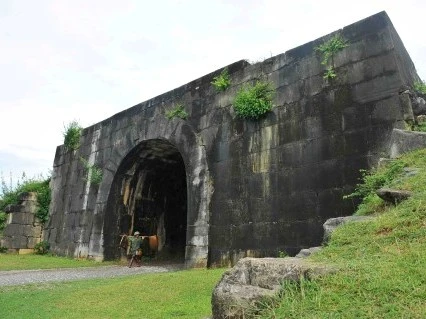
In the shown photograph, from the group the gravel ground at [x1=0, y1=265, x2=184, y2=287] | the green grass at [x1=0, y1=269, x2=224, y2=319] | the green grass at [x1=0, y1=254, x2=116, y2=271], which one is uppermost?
the green grass at [x1=0, y1=254, x2=116, y2=271]

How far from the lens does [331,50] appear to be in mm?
7387

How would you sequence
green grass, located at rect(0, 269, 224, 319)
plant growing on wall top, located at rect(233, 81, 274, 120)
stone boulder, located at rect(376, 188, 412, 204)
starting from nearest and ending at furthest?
stone boulder, located at rect(376, 188, 412, 204) < green grass, located at rect(0, 269, 224, 319) < plant growing on wall top, located at rect(233, 81, 274, 120)

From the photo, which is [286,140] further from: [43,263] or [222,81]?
[43,263]

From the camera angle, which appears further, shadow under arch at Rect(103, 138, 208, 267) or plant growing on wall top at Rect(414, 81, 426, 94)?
shadow under arch at Rect(103, 138, 208, 267)

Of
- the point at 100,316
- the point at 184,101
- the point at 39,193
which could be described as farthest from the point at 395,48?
the point at 39,193

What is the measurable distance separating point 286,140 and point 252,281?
5010 mm

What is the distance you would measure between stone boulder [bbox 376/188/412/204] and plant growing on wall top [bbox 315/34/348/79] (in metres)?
3.66

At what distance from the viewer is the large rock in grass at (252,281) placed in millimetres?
2752

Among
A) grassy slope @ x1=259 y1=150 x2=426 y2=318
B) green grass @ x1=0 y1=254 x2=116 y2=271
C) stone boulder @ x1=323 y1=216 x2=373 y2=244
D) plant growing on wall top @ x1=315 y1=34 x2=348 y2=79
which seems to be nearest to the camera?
grassy slope @ x1=259 y1=150 x2=426 y2=318

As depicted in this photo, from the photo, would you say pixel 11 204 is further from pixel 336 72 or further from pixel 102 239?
pixel 336 72

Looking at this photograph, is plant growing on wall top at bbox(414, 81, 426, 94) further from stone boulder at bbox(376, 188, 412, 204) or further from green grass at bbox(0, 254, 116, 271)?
green grass at bbox(0, 254, 116, 271)

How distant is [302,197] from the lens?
7215mm

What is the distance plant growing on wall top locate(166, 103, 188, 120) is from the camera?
9938 millimetres

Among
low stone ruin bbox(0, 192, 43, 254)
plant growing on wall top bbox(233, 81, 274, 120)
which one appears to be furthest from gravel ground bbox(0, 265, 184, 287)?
low stone ruin bbox(0, 192, 43, 254)
